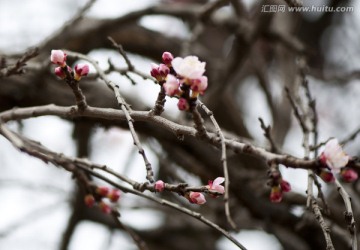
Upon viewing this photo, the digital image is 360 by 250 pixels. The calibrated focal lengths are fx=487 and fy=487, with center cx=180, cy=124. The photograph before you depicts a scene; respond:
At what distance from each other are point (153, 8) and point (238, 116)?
42.2 inches

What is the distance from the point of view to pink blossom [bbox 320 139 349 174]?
93 cm

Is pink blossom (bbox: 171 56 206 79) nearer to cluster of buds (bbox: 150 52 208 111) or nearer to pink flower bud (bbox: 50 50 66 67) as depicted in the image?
cluster of buds (bbox: 150 52 208 111)

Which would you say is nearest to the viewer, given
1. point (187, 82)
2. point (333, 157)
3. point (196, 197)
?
point (333, 157)

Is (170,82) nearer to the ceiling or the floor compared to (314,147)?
nearer to the floor

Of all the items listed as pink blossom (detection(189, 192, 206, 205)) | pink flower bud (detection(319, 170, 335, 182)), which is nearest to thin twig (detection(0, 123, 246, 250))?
pink blossom (detection(189, 192, 206, 205))

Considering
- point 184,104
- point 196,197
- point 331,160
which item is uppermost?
point 331,160

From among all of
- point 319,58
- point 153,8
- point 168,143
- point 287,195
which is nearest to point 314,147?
point 287,195

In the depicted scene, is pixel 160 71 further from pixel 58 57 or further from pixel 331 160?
pixel 331 160

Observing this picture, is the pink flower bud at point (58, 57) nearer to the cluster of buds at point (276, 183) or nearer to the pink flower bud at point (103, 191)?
the pink flower bud at point (103, 191)

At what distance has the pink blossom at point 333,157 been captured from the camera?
3.06 feet

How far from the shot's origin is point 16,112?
1.38 m

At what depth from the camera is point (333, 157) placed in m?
0.94

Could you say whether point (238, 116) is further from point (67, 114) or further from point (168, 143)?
point (67, 114)

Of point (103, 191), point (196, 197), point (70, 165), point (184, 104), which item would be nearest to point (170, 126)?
point (184, 104)
